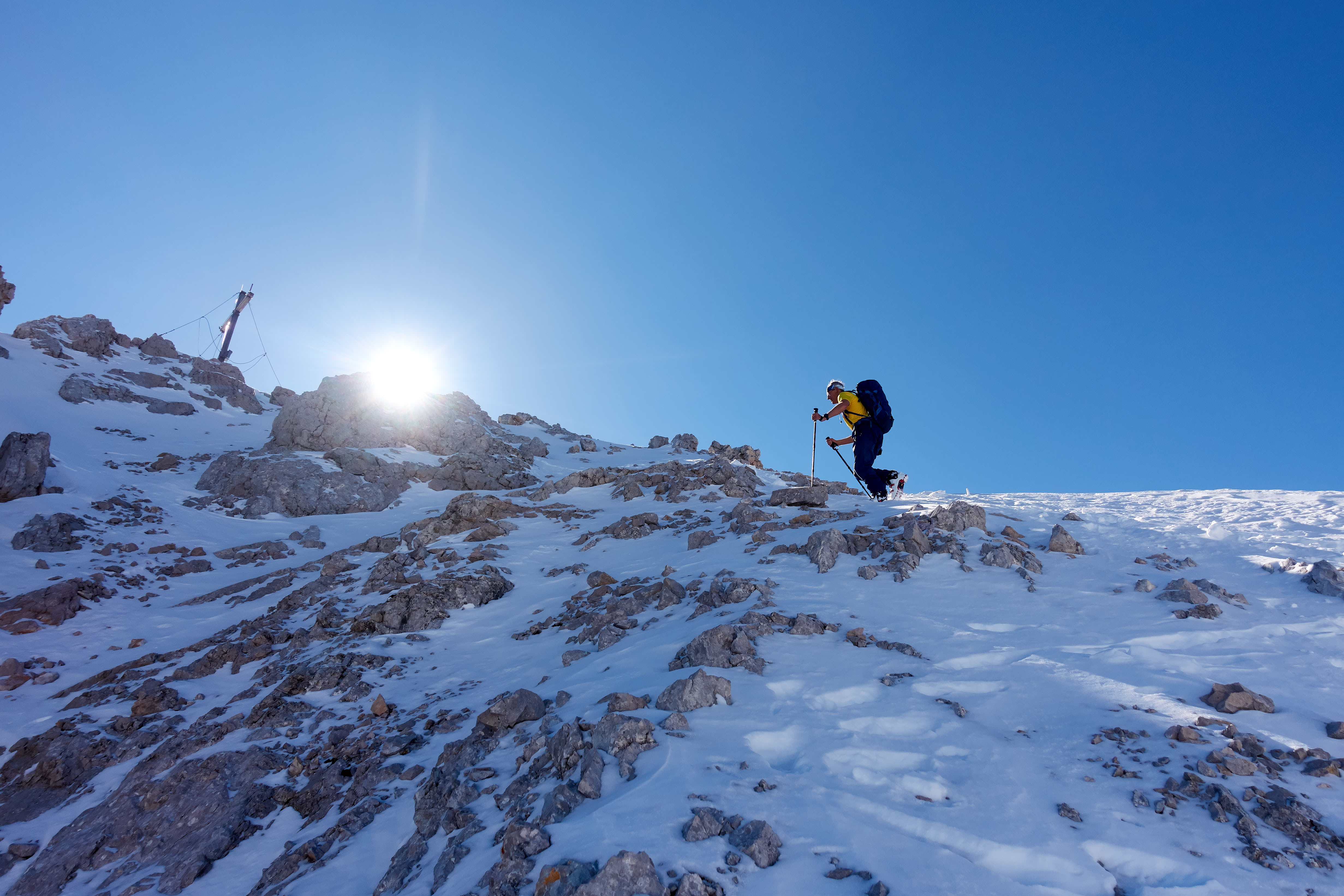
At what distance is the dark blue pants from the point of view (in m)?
13.8

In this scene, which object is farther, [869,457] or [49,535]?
[49,535]

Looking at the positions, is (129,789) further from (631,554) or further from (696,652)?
(631,554)

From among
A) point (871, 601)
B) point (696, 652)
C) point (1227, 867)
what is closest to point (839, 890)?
point (1227, 867)

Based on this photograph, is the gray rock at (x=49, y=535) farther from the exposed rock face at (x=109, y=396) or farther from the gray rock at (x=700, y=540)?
the gray rock at (x=700, y=540)

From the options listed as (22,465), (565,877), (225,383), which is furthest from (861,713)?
(225,383)

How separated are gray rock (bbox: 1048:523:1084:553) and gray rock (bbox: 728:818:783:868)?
7.73 metres

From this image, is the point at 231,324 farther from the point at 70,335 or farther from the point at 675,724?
the point at 675,724

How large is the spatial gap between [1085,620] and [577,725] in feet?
20.5

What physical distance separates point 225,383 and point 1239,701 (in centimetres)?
4878

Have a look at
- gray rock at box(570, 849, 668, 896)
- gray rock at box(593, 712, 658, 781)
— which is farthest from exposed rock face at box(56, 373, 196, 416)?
gray rock at box(570, 849, 668, 896)

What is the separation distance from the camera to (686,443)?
33.2 m

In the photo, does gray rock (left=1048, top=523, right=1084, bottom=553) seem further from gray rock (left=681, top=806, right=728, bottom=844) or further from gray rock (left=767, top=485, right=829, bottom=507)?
gray rock (left=681, top=806, right=728, bottom=844)

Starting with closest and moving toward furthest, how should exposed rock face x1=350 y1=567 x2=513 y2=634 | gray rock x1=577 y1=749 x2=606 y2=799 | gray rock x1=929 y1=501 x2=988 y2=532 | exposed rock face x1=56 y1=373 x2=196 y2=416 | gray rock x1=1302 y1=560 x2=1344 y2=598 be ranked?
gray rock x1=577 y1=749 x2=606 y2=799
gray rock x1=1302 y1=560 x2=1344 y2=598
gray rock x1=929 y1=501 x2=988 y2=532
exposed rock face x1=350 y1=567 x2=513 y2=634
exposed rock face x1=56 y1=373 x2=196 y2=416

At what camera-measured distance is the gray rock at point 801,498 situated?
1482 centimetres
